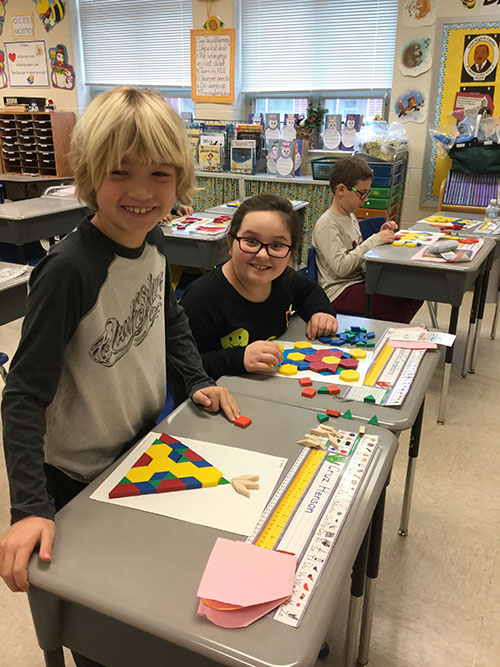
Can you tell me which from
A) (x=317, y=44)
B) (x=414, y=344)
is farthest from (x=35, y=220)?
(x=317, y=44)

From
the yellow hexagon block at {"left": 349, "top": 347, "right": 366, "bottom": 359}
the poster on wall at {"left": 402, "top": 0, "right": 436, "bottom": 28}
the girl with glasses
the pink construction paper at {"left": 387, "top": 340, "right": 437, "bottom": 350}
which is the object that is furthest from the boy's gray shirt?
the poster on wall at {"left": 402, "top": 0, "right": 436, "bottom": 28}

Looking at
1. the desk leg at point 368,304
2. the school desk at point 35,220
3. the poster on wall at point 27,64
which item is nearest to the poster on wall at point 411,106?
the desk leg at point 368,304

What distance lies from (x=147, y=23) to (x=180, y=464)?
5.72m

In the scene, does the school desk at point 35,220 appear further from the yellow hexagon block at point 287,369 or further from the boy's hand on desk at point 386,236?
the yellow hexagon block at point 287,369

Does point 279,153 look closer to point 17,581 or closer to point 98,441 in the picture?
point 98,441

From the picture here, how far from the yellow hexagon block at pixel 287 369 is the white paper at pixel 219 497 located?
0.38 m

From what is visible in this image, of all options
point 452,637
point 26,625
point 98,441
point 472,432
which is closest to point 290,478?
point 98,441

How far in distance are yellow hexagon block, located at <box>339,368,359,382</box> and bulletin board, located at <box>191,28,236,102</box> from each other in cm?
455

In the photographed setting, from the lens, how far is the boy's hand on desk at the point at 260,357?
131 centimetres

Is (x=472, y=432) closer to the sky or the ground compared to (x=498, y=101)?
closer to the ground

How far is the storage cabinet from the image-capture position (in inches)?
235

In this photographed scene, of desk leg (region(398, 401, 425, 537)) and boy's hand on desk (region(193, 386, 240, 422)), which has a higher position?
boy's hand on desk (region(193, 386, 240, 422))

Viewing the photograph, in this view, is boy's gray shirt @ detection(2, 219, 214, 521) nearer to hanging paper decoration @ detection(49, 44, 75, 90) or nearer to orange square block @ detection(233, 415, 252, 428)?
orange square block @ detection(233, 415, 252, 428)

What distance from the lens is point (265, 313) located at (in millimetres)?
1584
